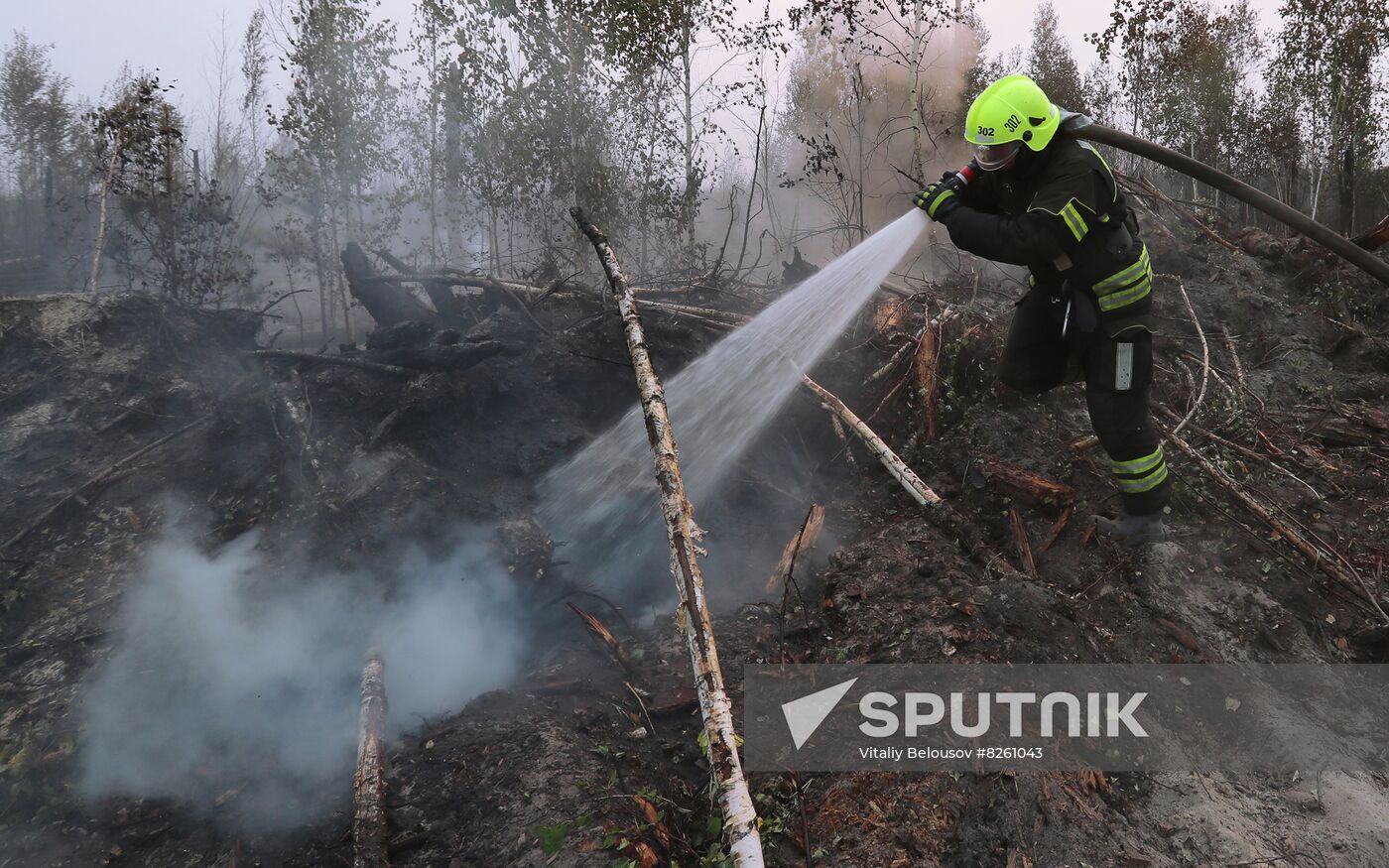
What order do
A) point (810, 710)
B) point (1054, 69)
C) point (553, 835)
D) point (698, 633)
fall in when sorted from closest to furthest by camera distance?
point (553, 835), point (698, 633), point (810, 710), point (1054, 69)

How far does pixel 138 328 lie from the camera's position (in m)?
7.22

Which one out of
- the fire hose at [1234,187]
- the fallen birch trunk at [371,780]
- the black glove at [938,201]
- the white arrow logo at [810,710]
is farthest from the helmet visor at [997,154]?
the fallen birch trunk at [371,780]

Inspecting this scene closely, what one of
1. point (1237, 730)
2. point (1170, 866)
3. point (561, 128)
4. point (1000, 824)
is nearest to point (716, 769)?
point (1000, 824)

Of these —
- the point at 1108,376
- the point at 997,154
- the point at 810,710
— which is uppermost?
the point at 997,154

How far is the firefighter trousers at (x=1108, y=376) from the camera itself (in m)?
3.48

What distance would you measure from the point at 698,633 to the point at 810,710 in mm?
640

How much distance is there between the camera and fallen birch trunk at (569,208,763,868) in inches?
86.6

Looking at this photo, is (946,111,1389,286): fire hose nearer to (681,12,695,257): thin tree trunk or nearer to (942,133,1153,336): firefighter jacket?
(942,133,1153,336): firefighter jacket

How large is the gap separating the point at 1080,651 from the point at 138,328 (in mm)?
9216

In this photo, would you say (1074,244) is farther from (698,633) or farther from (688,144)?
(688,144)

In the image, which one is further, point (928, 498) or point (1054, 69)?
point (1054, 69)

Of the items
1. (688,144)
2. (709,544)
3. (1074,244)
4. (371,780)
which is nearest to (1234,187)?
(1074,244)

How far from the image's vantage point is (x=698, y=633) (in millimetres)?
2773

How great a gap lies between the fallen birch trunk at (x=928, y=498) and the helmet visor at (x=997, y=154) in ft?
7.00
